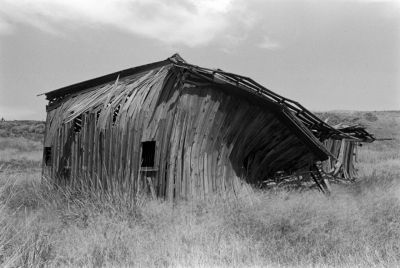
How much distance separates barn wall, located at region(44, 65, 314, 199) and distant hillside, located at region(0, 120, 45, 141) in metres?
35.9

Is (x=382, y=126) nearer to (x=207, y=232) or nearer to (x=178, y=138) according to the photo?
(x=178, y=138)

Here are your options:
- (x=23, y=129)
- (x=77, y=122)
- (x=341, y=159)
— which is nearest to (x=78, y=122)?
(x=77, y=122)

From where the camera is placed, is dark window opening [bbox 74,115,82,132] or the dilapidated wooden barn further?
dark window opening [bbox 74,115,82,132]

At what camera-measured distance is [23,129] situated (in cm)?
4969

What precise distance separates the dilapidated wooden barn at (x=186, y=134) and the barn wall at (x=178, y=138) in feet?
0.08

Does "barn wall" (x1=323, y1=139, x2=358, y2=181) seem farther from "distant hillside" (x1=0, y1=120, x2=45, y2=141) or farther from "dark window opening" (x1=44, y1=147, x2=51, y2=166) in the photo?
"distant hillside" (x1=0, y1=120, x2=45, y2=141)

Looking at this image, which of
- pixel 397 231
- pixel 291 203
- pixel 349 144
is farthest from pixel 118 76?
pixel 349 144

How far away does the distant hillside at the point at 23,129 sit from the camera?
46.7 meters

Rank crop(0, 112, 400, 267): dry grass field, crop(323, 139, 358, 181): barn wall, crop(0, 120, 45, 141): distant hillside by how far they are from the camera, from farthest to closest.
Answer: crop(0, 120, 45, 141): distant hillside, crop(323, 139, 358, 181): barn wall, crop(0, 112, 400, 267): dry grass field

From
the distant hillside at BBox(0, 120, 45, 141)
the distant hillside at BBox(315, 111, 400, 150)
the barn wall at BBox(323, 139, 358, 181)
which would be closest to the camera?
the barn wall at BBox(323, 139, 358, 181)

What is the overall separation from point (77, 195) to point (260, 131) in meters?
5.16

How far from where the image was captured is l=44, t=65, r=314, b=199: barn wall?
1120 cm

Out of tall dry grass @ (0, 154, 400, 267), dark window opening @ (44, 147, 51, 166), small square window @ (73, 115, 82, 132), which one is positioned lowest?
tall dry grass @ (0, 154, 400, 267)

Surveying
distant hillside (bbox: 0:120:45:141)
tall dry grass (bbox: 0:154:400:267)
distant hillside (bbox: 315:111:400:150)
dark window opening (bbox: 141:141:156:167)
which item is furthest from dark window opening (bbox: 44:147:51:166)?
distant hillside (bbox: 315:111:400:150)
